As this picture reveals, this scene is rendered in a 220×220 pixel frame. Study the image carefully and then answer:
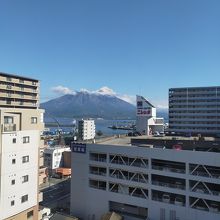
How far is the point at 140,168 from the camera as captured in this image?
26.8 metres

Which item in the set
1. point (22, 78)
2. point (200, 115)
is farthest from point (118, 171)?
point (200, 115)

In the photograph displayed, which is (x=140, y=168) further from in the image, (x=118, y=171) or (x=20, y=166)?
(x=20, y=166)

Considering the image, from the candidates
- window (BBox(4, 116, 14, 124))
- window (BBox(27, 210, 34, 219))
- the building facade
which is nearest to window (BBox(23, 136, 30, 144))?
window (BBox(4, 116, 14, 124))

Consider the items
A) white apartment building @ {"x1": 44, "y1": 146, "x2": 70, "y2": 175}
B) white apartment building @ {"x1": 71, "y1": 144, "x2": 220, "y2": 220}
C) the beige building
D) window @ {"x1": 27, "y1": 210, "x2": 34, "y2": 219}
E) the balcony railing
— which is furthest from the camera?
white apartment building @ {"x1": 44, "y1": 146, "x2": 70, "y2": 175}

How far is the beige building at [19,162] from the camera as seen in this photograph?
49.7 ft

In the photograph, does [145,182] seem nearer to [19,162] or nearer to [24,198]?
[24,198]

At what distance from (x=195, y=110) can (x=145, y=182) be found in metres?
48.3

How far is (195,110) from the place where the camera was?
71250 mm

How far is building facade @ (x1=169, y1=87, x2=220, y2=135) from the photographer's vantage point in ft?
228

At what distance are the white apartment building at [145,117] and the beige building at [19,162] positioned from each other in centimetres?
3321

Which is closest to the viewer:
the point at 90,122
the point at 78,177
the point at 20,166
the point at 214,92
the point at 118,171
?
the point at 20,166

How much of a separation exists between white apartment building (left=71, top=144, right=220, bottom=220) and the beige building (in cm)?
1153

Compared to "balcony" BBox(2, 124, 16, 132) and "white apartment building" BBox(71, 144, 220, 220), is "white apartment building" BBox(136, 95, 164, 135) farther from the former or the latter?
"balcony" BBox(2, 124, 16, 132)

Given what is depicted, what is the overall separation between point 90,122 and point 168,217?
8072 centimetres
